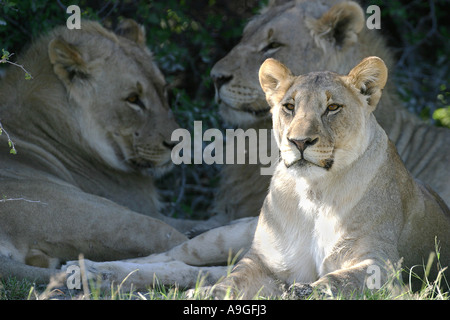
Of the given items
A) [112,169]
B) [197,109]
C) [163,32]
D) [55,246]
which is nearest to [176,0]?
[163,32]

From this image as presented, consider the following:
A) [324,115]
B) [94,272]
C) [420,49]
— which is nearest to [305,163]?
[324,115]

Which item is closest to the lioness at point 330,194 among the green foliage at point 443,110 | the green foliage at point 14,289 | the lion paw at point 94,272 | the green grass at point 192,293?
the green grass at point 192,293

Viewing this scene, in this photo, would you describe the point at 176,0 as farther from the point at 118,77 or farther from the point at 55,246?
the point at 55,246

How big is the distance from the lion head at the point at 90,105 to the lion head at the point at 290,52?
1.79ft

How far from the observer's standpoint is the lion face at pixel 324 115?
12.6ft

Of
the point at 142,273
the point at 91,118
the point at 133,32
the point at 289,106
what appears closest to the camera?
the point at 289,106

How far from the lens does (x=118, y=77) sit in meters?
5.83

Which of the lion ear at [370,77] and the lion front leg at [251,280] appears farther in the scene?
the lion ear at [370,77]

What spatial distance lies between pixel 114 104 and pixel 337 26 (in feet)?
5.69

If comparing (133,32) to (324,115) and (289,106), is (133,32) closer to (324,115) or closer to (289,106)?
(289,106)

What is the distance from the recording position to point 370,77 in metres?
4.18

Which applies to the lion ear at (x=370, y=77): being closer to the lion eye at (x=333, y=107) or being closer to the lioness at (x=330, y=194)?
the lioness at (x=330, y=194)

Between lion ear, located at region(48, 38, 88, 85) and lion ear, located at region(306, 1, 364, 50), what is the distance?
1.69 m

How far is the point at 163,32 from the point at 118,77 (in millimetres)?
1513
